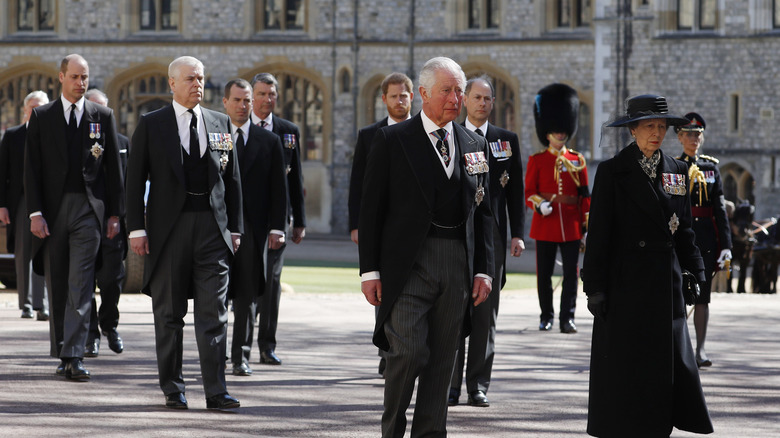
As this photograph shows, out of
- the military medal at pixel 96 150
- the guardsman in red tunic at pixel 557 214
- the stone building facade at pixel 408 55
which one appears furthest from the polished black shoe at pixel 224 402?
the stone building facade at pixel 408 55

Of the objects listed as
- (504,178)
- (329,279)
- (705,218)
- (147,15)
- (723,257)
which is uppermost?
(147,15)

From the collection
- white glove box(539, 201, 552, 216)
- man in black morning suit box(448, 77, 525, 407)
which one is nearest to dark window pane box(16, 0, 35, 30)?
white glove box(539, 201, 552, 216)

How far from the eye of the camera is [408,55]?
99.6 ft

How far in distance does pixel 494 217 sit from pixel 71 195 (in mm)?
2442

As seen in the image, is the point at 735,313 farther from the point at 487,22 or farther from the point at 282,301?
the point at 487,22

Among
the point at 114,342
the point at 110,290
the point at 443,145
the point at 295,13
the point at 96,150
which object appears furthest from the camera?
the point at 295,13

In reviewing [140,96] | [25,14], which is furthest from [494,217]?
[25,14]

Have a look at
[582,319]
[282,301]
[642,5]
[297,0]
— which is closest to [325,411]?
[582,319]

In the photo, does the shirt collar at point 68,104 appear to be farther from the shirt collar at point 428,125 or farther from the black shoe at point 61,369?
the shirt collar at point 428,125

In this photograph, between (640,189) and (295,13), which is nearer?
(640,189)

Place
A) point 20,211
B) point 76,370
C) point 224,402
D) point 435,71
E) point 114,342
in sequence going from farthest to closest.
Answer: point 20,211, point 114,342, point 76,370, point 224,402, point 435,71

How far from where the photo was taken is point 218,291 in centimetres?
681

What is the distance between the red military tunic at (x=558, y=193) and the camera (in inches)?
447

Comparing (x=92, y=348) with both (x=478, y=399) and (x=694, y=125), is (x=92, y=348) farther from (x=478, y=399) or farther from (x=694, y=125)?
(x=694, y=125)
